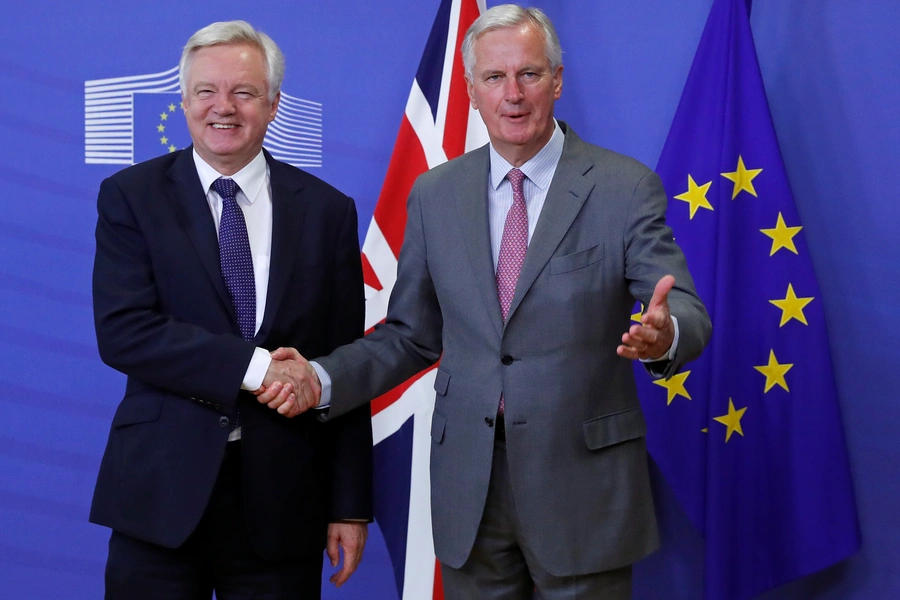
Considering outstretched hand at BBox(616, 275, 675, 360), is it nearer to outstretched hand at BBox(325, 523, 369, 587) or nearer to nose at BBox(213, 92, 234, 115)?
outstretched hand at BBox(325, 523, 369, 587)

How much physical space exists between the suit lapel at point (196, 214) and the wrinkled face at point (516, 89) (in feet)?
2.01

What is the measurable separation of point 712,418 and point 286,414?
1.32 metres

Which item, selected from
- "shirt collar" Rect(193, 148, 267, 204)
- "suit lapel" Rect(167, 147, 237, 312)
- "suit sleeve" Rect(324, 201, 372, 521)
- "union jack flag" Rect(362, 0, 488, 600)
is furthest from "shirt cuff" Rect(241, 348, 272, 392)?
"union jack flag" Rect(362, 0, 488, 600)

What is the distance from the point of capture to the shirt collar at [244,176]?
188 centimetres

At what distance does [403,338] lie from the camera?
203 cm

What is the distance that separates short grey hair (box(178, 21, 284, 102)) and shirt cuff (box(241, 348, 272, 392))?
56 centimetres

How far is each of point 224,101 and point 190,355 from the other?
516 mm

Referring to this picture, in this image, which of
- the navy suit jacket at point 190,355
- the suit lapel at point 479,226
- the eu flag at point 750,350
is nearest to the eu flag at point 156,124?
the navy suit jacket at point 190,355

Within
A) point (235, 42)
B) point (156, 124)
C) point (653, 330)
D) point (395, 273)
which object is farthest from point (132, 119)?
point (653, 330)

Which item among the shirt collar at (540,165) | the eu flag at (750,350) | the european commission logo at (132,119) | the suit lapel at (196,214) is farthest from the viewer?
the european commission logo at (132,119)

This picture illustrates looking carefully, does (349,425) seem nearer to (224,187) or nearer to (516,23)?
(224,187)

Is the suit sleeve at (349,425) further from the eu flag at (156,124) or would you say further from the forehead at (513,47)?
the eu flag at (156,124)

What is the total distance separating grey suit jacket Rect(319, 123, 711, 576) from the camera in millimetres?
1777

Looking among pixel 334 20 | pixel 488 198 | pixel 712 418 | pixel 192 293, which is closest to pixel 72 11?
pixel 334 20
